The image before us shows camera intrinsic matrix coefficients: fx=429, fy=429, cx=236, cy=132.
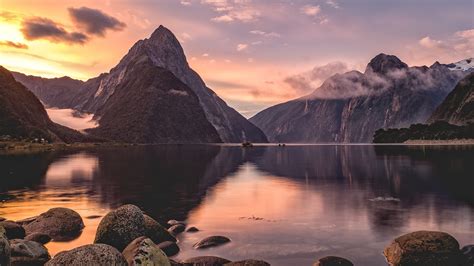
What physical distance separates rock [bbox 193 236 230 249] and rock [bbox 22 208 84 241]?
957 centimetres

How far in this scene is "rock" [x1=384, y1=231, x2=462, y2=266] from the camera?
2303cm

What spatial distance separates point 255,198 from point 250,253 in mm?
25638

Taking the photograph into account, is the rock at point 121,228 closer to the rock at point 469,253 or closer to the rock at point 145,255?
the rock at point 145,255

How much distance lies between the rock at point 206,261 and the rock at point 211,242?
3902 mm

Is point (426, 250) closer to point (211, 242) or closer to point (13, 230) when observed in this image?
point (211, 242)

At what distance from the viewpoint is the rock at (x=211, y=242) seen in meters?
28.0

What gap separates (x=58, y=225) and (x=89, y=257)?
16.2 m

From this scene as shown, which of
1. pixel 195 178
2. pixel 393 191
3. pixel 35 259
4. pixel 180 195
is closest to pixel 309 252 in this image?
pixel 35 259

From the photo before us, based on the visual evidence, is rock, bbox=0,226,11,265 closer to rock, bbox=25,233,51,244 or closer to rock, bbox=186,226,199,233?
rock, bbox=25,233,51,244

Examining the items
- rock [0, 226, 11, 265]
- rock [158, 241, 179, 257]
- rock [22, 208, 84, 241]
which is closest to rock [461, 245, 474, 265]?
rock [158, 241, 179, 257]

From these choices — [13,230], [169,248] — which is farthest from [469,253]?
[13,230]

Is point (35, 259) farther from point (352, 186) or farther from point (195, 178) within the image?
point (195, 178)

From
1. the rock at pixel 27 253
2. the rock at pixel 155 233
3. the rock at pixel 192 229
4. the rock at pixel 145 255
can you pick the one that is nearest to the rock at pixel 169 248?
the rock at pixel 155 233

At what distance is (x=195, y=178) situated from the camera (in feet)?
252
